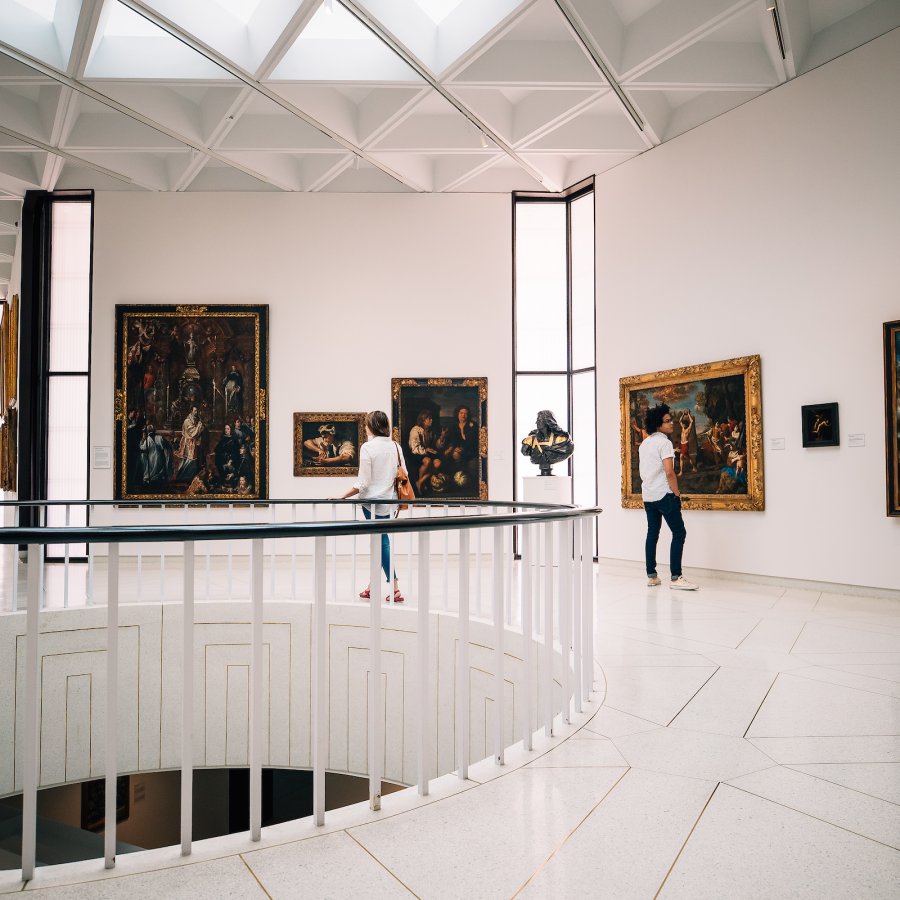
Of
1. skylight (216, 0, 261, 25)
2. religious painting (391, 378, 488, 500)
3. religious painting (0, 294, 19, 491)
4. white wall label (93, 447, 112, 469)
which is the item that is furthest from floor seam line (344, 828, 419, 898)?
religious painting (0, 294, 19, 491)

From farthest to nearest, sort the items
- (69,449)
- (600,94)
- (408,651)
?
(69,449) → (600,94) → (408,651)

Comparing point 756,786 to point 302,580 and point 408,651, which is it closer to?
point 408,651

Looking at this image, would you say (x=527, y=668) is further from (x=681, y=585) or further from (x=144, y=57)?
(x=144, y=57)

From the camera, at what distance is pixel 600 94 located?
29.5 feet

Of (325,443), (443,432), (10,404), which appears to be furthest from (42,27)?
(10,404)

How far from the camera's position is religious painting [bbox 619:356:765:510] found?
9008mm

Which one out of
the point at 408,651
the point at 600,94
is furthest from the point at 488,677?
the point at 600,94

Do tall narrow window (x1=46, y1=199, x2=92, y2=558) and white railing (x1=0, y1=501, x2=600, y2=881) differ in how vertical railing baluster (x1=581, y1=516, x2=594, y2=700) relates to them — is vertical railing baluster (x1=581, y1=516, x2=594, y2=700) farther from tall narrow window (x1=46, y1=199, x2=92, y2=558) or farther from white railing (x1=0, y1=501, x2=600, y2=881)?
tall narrow window (x1=46, y1=199, x2=92, y2=558)

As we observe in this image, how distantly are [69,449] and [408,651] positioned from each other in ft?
26.3

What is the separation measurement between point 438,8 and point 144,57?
3592mm

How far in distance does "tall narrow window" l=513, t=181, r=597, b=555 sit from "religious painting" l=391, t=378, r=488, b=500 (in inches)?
26.1

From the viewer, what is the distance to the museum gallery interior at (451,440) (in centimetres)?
263

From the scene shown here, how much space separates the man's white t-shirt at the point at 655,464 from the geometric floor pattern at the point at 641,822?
4245 millimetres

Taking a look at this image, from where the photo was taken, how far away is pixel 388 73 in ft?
28.2
